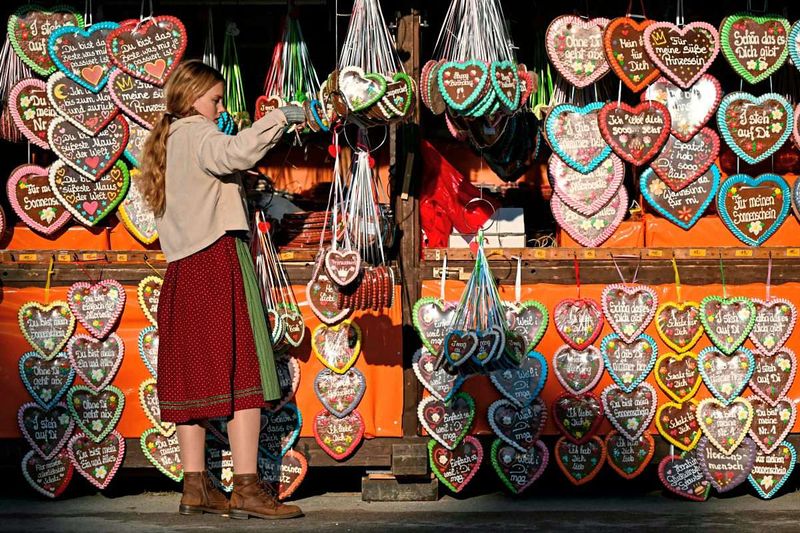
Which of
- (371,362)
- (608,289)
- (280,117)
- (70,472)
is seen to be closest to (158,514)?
(70,472)

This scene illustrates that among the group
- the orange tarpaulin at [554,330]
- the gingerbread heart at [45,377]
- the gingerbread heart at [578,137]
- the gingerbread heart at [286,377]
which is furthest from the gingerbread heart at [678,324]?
the gingerbread heart at [45,377]

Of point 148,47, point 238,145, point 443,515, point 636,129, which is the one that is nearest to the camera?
point 238,145

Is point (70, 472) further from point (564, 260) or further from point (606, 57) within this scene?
point (606, 57)

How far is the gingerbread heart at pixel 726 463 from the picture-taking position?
5535 mm

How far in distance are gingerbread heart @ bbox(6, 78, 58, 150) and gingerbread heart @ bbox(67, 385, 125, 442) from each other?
1.09 metres

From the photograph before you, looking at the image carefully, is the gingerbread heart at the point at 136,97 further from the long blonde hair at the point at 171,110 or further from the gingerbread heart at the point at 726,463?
the gingerbread heart at the point at 726,463

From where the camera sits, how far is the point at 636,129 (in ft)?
18.4

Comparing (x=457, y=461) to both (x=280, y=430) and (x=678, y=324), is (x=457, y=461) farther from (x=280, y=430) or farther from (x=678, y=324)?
(x=678, y=324)

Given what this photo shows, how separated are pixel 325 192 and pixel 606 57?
155 cm

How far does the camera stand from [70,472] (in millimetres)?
5520

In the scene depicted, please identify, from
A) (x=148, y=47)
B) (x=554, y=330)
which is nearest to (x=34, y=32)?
(x=148, y=47)

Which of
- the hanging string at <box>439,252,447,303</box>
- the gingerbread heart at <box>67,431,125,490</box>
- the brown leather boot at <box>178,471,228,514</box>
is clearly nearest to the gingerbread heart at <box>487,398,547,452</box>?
the hanging string at <box>439,252,447,303</box>

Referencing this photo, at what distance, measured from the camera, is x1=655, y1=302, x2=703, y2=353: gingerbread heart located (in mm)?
5570

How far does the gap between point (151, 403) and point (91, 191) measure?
96 cm
